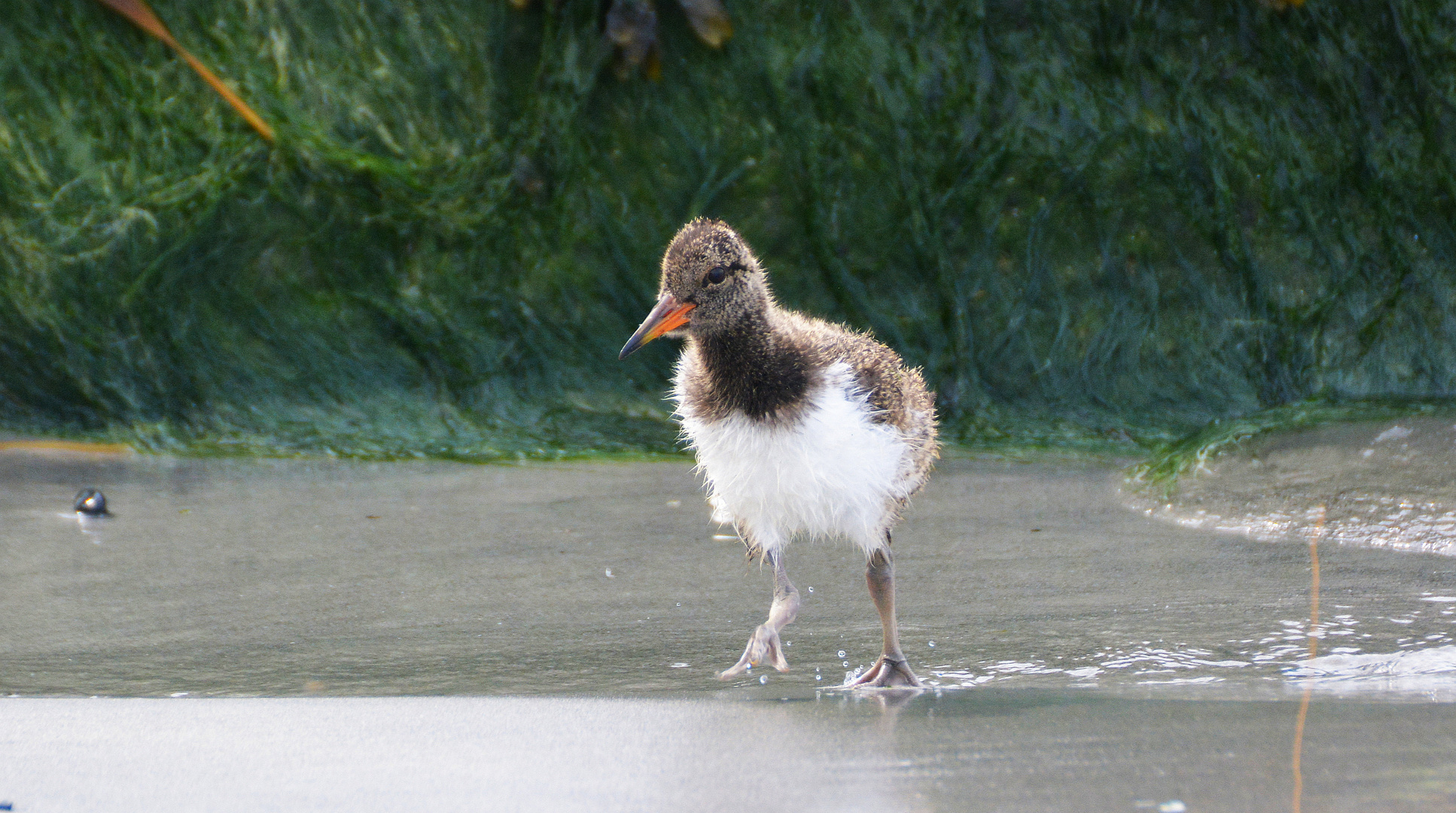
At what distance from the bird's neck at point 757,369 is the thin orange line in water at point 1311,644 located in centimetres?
138

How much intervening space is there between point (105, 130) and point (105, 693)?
531 centimetres

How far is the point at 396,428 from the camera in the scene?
739 cm

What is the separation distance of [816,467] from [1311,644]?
1511 mm

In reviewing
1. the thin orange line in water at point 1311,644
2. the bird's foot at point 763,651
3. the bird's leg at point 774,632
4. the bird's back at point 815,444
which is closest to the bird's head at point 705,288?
the bird's back at point 815,444

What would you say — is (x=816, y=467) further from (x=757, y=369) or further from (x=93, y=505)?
(x=93, y=505)

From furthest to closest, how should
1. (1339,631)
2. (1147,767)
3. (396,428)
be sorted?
(396,428)
(1339,631)
(1147,767)

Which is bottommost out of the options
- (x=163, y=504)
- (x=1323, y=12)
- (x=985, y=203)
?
(x=163, y=504)

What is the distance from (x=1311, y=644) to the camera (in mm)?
3709

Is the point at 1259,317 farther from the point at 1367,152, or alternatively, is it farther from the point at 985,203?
the point at 985,203

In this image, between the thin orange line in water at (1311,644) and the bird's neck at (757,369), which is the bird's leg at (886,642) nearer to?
the bird's neck at (757,369)

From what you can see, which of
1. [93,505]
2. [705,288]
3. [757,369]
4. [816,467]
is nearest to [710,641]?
[816,467]

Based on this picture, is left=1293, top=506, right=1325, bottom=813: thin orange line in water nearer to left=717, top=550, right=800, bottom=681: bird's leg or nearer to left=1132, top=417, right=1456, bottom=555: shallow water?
Answer: left=1132, top=417, right=1456, bottom=555: shallow water

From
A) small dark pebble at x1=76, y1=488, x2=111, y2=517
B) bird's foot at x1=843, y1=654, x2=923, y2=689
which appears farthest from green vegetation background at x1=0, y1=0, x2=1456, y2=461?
bird's foot at x1=843, y1=654, x2=923, y2=689

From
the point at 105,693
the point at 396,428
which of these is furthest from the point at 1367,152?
the point at 105,693
